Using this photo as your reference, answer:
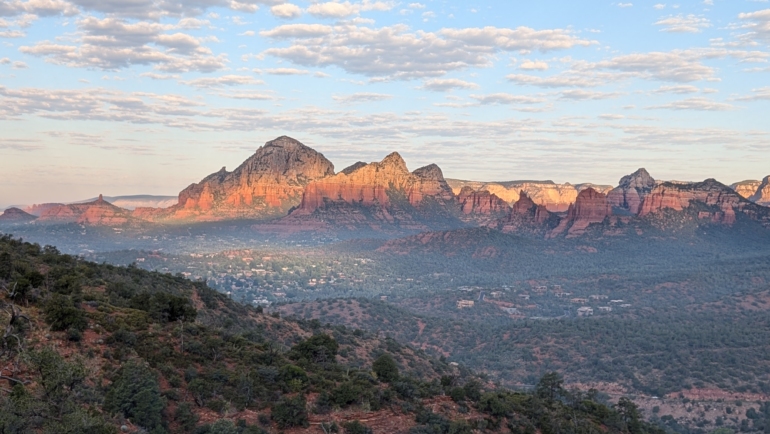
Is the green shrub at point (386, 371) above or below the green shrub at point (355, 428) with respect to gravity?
above

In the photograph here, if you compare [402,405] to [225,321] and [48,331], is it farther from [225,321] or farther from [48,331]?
[225,321]

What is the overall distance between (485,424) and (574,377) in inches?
A: 1614

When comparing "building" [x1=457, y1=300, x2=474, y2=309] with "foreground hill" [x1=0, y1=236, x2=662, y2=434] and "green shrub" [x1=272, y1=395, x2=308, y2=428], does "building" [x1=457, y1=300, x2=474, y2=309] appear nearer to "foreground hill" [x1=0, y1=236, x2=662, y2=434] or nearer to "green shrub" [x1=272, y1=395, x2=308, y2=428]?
"foreground hill" [x1=0, y1=236, x2=662, y2=434]

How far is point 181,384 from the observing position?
2525 cm

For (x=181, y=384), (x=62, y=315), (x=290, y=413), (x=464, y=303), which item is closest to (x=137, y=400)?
(x=181, y=384)

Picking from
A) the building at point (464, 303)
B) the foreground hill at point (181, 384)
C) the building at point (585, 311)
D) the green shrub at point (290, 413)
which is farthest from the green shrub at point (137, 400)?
the building at point (585, 311)

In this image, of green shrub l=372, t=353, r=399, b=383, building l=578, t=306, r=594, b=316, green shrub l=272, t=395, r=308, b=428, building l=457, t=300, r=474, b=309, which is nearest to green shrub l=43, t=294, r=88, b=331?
green shrub l=272, t=395, r=308, b=428

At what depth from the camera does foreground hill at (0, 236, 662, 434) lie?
1869 centimetres

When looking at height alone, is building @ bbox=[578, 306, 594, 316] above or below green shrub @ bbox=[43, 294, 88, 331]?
below

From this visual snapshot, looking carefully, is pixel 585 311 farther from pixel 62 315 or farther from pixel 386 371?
pixel 62 315

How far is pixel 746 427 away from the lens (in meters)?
50.3

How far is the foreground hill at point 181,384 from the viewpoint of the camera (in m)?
18.7

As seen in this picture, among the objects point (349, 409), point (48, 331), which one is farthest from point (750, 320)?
point (48, 331)

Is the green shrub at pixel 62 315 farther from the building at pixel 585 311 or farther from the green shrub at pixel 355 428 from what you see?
the building at pixel 585 311
